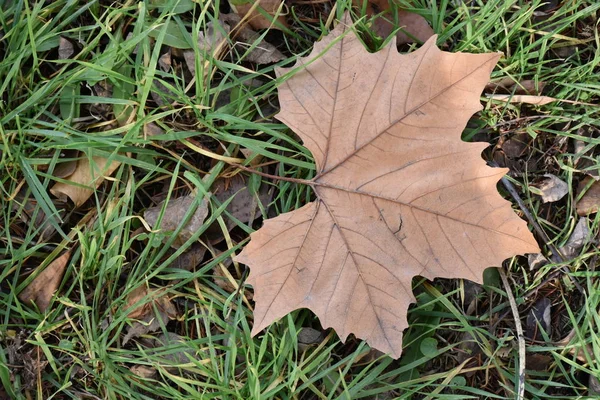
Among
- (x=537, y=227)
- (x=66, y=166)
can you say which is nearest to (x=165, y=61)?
(x=66, y=166)

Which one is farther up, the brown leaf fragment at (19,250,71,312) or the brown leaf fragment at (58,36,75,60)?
the brown leaf fragment at (58,36,75,60)

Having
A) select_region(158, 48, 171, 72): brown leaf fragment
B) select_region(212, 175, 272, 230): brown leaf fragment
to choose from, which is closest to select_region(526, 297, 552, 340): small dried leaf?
select_region(212, 175, 272, 230): brown leaf fragment

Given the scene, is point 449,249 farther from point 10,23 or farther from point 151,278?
point 10,23

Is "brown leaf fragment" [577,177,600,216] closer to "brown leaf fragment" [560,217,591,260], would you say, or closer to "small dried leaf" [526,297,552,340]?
"brown leaf fragment" [560,217,591,260]

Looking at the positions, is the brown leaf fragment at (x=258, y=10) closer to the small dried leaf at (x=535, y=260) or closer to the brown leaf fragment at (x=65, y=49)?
the brown leaf fragment at (x=65, y=49)

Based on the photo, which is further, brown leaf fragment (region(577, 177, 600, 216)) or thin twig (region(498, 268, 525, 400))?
brown leaf fragment (region(577, 177, 600, 216))

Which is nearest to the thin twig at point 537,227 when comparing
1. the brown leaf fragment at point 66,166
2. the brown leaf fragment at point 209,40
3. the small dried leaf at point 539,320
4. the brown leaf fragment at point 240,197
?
the small dried leaf at point 539,320
